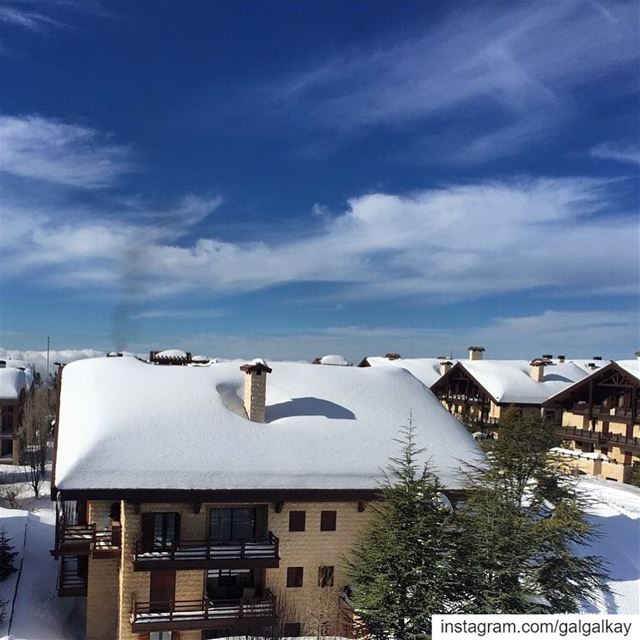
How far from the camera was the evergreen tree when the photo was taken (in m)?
16.5

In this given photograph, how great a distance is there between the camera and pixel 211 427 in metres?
21.8

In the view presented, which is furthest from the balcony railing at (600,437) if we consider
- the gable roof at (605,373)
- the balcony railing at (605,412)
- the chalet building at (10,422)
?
the chalet building at (10,422)

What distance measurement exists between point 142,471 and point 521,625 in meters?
11.9

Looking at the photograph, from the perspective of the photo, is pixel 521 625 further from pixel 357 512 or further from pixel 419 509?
pixel 357 512

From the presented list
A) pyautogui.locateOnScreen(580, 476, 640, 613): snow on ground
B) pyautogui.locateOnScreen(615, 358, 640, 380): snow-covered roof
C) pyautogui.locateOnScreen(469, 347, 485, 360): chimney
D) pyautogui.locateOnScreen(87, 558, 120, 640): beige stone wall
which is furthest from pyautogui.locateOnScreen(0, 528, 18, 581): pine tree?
pyautogui.locateOnScreen(469, 347, 485, 360): chimney

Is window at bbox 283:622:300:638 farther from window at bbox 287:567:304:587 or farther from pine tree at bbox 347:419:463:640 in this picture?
pine tree at bbox 347:419:463:640

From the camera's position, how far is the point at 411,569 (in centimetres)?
1609

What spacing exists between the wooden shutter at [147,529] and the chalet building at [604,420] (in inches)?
1284

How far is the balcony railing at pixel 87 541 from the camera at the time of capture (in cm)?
2017

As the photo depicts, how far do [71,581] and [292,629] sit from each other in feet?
27.8

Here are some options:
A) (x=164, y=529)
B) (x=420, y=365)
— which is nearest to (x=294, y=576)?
(x=164, y=529)

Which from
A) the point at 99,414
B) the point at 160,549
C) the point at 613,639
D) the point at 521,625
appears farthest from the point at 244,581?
the point at 613,639

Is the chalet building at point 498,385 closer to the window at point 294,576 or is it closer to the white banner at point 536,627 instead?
the window at point 294,576

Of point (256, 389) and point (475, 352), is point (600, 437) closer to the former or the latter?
point (475, 352)
